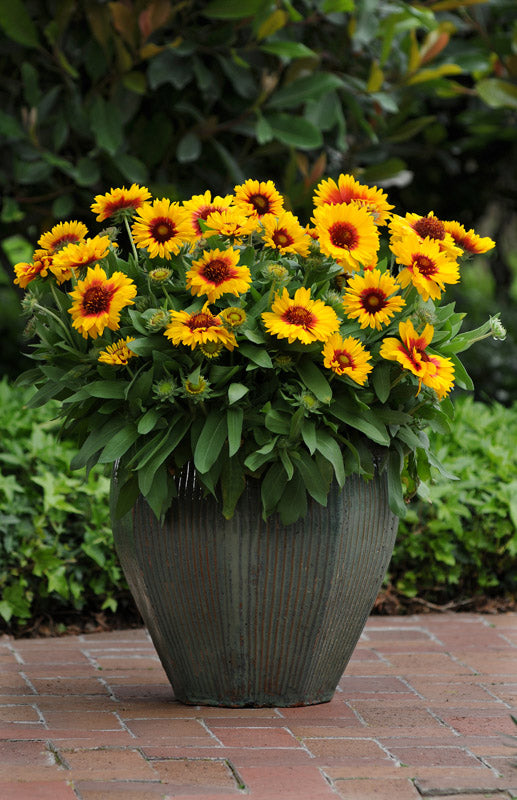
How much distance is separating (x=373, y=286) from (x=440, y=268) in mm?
177

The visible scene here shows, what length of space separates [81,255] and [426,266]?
907 mm

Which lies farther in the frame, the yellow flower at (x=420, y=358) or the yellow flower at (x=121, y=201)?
the yellow flower at (x=121, y=201)

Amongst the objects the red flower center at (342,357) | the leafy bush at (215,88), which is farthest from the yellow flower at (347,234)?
the leafy bush at (215,88)

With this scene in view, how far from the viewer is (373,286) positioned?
2686 millimetres

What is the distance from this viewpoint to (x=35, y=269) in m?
2.87

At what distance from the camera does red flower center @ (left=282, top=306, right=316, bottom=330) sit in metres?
2.61

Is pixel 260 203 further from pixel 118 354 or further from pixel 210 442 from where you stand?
pixel 210 442

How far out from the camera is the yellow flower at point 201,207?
2859 mm

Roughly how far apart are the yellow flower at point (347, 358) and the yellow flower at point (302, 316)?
0.10 feet

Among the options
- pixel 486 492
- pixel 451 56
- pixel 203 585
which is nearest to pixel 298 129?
pixel 451 56

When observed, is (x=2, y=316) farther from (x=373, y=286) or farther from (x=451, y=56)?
(x=373, y=286)

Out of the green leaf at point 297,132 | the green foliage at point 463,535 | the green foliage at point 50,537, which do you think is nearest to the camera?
the green foliage at point 50,537

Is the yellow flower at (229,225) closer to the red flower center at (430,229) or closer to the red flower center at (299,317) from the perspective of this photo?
the red flower center at (299,317)

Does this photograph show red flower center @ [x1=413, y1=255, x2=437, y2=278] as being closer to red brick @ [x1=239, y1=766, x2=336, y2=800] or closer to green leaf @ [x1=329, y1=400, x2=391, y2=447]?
green leaf @ [x1=329, y1=400, x2=391, y2=447]
